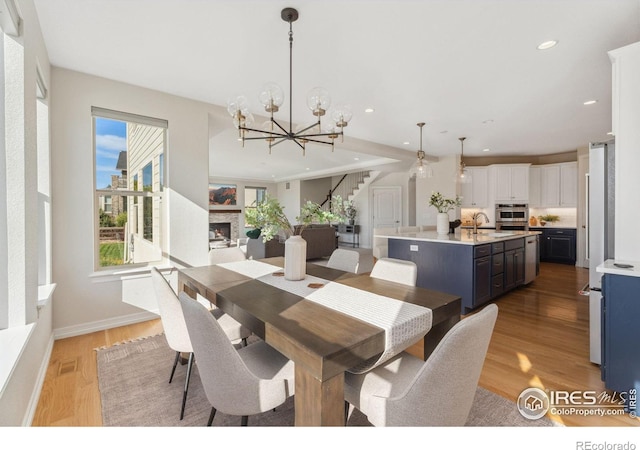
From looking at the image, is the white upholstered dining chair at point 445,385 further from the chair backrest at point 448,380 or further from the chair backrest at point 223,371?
the chair backrest at point 223,371

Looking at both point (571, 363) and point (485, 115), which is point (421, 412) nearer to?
point (571, 363)

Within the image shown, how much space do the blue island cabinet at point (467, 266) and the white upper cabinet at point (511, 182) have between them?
3200 mm

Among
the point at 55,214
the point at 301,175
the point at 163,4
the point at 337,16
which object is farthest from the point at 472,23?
the point at 301,175

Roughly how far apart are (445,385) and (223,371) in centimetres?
89

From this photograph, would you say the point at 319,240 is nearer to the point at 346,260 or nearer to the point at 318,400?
the point at 346,260

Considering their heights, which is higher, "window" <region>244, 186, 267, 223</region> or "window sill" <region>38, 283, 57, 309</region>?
"window" <region>244, 186, 267, 223</region>

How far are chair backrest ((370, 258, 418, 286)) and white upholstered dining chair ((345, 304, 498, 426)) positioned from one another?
90 centimetres

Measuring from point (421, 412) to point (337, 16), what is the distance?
2455mm

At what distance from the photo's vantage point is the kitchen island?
11.9 ft

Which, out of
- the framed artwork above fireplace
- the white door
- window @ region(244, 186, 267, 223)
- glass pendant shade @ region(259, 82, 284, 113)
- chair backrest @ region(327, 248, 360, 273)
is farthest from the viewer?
window @ region(244, 186, 267, 223)

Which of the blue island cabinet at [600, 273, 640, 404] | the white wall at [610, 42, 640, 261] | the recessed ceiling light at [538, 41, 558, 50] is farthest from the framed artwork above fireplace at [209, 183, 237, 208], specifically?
the blue island cabinet at [600, 273, 640, 404]

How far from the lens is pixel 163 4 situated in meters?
2.05

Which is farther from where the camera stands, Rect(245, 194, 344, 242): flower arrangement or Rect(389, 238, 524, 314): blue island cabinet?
Rect(389, 238, 524, 314): blue island cabinet

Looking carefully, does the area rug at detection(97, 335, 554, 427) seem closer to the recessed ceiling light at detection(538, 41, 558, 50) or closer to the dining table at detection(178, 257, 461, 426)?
the dining table at detection(178, 257, 461, 426)
